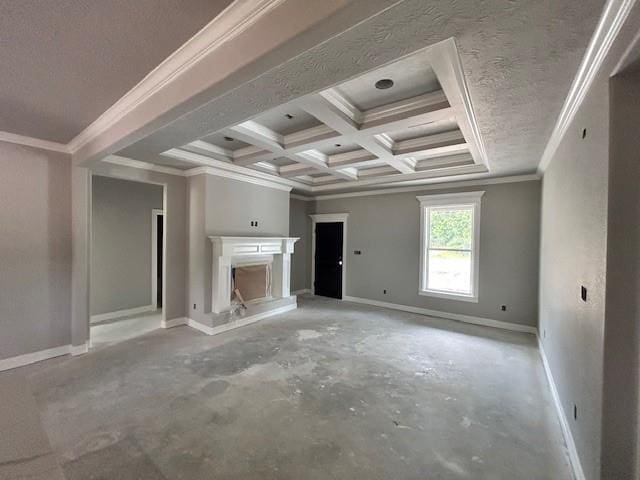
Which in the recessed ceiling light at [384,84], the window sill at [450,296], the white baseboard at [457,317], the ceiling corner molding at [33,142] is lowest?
the white baseboard at [457,317]

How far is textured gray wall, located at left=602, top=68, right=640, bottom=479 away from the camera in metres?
1.33

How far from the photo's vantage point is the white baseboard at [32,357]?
306 centimetres

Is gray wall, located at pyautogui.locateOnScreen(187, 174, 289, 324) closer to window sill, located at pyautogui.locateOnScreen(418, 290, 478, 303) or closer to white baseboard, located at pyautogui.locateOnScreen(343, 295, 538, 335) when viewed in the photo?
white baseboard, located at pyautogui.locateOnScreen(343, 295, 538, 335)

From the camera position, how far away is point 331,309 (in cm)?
578

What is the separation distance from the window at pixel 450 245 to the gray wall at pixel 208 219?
3.39 metres

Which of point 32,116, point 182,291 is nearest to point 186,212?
point 182,291

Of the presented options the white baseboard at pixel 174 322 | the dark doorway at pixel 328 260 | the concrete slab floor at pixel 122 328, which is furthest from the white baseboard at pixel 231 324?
the dark doorway at pixel 328 260

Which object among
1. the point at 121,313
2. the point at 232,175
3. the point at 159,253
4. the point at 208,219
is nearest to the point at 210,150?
the point at 232,175

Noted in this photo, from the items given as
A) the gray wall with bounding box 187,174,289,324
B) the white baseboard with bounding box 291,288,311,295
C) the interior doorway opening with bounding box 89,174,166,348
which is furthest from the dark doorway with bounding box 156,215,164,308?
the white baseboard with bounding box 291,288,311,295

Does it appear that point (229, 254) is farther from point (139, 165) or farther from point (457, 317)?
point (457, 317)

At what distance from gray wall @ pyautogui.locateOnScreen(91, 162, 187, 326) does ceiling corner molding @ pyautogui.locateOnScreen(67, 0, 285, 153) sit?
1956mm

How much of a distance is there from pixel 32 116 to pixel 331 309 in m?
5.03

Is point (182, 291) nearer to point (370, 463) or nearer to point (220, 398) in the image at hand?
point (220, 398)

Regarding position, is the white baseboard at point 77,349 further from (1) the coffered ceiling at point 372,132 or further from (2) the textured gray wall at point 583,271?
(2) the textured gray wall at point 583,271
